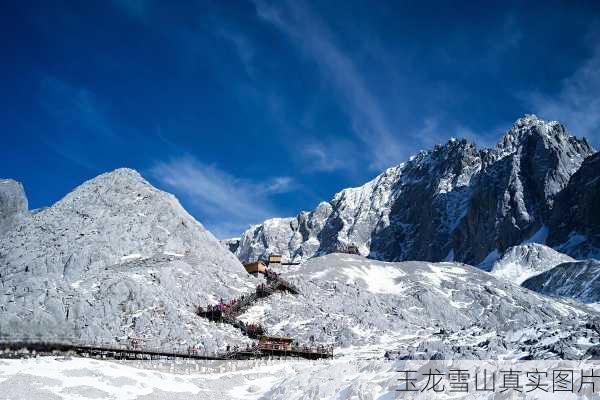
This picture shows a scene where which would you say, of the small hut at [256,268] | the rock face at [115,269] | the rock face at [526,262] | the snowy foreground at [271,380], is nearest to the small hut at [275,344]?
the rock face at [115,269]

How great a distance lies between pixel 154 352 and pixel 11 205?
94813 mm

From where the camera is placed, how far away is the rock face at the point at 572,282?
12654cm

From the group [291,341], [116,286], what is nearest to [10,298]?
[116,286]

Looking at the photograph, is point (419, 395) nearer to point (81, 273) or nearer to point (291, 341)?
point (291, 341)

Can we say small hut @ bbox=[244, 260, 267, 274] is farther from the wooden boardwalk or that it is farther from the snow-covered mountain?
the wooden boardwalk

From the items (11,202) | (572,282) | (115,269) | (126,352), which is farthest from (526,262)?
(126,352)

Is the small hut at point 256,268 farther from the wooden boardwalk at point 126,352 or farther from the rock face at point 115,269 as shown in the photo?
the wooden boardwalk at point 126,352

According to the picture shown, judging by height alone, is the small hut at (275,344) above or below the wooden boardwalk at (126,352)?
above

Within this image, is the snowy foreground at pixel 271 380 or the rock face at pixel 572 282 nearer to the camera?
the snowy foreground at pixel 271 380

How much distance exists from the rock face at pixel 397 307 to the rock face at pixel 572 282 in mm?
18822

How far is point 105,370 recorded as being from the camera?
146 ft

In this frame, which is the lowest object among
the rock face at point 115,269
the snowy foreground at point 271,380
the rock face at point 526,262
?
the snowy foreground at point 271,380

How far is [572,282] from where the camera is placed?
137250 mm

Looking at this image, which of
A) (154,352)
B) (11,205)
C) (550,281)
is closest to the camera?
(154,352)
